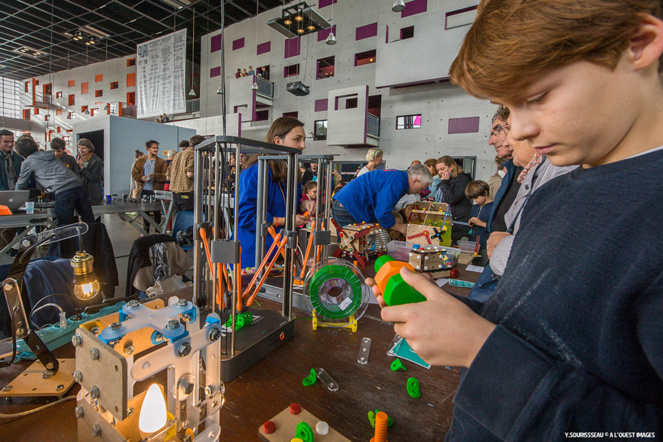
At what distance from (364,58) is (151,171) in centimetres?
631

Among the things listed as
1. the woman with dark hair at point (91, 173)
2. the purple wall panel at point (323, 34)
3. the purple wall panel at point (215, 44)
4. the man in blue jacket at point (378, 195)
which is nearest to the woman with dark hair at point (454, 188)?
the man in blue jacket at point (378, 195)

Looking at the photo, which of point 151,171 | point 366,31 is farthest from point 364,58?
point 151,171

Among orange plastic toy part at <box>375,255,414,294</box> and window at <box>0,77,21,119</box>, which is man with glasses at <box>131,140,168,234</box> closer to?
orange plastic toy part at <box>375,255,414,294</box>

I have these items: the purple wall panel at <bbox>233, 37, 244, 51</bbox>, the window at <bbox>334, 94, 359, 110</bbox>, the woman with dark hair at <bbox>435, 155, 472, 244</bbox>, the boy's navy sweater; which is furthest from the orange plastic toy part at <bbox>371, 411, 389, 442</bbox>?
the purple wall panel at <bbox>233, 37, 244, 51</bbox>

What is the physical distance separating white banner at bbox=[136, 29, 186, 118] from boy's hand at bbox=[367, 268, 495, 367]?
31.6 feet

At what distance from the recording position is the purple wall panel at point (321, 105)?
929 centimetres

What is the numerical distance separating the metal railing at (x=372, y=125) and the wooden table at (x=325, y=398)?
25.1 feet

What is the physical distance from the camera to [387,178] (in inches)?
105

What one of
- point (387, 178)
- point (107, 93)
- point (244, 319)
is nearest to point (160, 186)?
point (387, 178)

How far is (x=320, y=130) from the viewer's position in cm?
931

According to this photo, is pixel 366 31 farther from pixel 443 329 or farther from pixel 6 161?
pixel 443 329

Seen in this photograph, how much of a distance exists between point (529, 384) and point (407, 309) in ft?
0.49

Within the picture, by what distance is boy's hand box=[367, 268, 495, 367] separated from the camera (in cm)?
38

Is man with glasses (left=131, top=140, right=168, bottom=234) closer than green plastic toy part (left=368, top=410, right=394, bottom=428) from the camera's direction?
No
